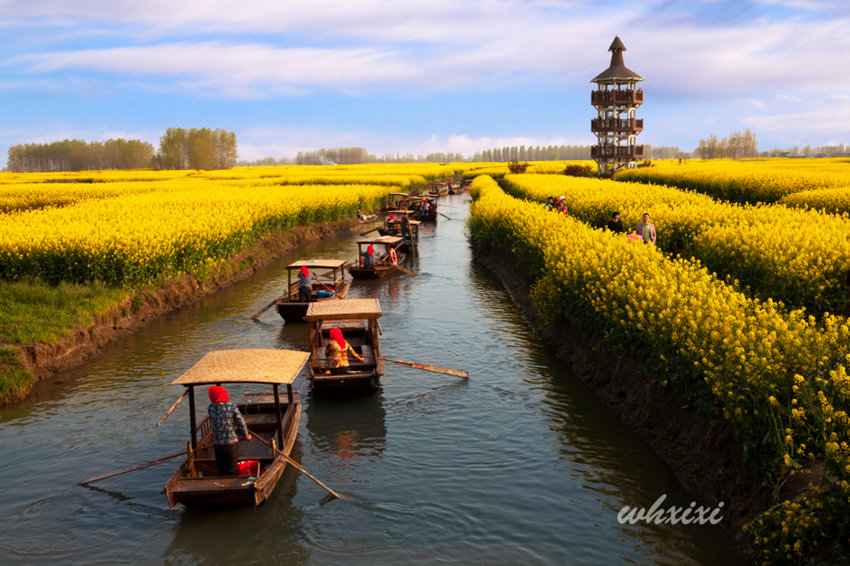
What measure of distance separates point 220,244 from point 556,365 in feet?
71.7

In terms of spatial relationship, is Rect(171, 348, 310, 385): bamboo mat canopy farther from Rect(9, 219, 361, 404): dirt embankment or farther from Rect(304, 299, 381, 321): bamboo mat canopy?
Rect(9, 219, 361, 404): dirt embankment

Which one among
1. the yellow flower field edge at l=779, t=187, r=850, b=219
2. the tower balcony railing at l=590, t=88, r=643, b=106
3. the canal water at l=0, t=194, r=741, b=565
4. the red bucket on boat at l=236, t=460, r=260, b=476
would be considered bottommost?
the canal water at l=0, t=194, r=741, b=565

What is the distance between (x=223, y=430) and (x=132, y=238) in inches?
793

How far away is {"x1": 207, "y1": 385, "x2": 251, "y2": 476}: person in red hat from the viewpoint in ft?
40.7

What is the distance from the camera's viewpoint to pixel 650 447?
14734mm

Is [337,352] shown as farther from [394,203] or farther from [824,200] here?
[394,203]

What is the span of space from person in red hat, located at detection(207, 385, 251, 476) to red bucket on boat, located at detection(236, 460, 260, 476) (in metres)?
0.54

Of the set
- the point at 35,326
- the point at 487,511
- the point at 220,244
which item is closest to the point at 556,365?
the point at 487,511

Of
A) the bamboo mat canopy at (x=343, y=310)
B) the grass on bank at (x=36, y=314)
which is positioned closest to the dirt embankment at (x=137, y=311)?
the grass on bank at (x=36, y=314)

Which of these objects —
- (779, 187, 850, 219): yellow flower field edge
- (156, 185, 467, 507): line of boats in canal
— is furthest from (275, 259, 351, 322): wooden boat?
(779, 187, 850, 219): yellow flower field edge

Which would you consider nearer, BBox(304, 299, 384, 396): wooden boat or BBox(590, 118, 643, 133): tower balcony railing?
BBox(304, 299, 384, 396): wooden boat

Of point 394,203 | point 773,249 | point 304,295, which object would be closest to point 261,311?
point 304,295

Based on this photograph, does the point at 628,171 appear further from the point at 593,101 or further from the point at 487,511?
the point at 487,511

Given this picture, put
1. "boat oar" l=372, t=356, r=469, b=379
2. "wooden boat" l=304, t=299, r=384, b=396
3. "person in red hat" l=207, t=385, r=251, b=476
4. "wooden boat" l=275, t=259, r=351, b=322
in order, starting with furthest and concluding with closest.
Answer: "wooden boat" l=275, t=259, r=351, b=322, "boat oar" l=372, t=356, r=469, b=379, "wooden boat" l=304, t=299, r=384, b=396, "person in red hat" l=207, t=385, r=251, b=476
